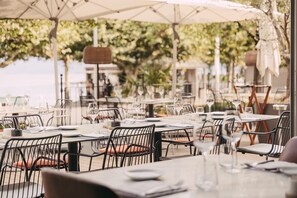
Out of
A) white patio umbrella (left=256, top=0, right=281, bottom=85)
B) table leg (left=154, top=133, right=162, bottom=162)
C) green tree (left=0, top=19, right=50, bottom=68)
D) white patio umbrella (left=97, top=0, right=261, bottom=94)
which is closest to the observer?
table leg (left=154, top=133, right=162, bottom=162)

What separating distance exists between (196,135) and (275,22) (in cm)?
770

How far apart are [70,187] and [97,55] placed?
29.3 ft

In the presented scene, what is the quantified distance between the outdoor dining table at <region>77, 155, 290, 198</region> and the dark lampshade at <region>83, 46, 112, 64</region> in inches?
321

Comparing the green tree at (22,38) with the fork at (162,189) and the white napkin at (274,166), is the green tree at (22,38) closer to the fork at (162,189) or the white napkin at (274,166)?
the white napkin at (274,166)

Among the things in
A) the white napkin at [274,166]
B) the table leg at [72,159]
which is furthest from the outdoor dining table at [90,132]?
the white napkin at [274,166]

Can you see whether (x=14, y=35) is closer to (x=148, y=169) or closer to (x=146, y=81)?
(x=146, y=81)

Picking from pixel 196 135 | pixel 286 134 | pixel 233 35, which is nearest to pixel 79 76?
pixel 233 35

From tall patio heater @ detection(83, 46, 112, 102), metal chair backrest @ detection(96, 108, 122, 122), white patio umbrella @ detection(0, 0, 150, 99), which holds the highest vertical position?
white patio umbrella @ detection(0, 0, 150, 99)

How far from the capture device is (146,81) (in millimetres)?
14211

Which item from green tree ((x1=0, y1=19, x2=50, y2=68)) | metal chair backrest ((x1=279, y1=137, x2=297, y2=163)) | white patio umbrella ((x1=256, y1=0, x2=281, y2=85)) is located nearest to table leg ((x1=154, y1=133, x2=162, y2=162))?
metal chair backrest ((x1=279, y1=137, x2=297, y2=163))

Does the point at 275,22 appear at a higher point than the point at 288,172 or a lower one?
higher

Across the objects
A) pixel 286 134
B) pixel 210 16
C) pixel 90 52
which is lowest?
pixel 286 134

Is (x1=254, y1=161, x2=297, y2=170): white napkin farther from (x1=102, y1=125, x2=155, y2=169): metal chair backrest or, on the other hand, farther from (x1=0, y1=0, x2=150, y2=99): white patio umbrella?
(x1=0, y1=0, x2=150, y2=99): white patio umbrella

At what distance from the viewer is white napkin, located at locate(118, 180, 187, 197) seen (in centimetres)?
266
